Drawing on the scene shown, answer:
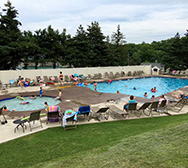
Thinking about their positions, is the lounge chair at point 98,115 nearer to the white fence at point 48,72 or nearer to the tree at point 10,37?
the white fence at point 48,72

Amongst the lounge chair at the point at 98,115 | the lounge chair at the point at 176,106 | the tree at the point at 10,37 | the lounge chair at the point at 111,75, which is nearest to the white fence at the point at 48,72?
the lounge chair at the point at 111,75

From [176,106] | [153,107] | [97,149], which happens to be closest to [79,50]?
[176,106]

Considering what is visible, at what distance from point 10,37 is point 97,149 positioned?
22509 millimetres

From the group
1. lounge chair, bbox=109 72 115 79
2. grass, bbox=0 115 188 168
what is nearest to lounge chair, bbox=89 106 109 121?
grass, bbox=0 115 188 168

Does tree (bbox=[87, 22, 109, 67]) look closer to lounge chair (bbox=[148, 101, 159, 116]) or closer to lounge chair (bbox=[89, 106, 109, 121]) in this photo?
lounge chair (bbox=[148, 101, 159, 116])

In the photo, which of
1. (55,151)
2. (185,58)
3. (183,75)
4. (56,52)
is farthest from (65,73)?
(185,58)

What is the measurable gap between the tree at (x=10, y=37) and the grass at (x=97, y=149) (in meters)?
18.7

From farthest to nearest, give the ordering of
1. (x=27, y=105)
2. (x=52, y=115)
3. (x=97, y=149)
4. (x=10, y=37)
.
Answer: (x=10, y=37), (x=27, y=105), (x=52, y=115), (x=97, y=149)

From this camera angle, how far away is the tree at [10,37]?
20750 millimetres

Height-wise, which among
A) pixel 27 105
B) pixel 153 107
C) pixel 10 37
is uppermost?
pixel 10 37

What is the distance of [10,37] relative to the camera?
21.4 meters

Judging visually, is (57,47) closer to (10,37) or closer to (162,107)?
(10,37)

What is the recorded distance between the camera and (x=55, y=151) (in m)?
4.46

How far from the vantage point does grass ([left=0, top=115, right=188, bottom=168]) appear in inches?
131
